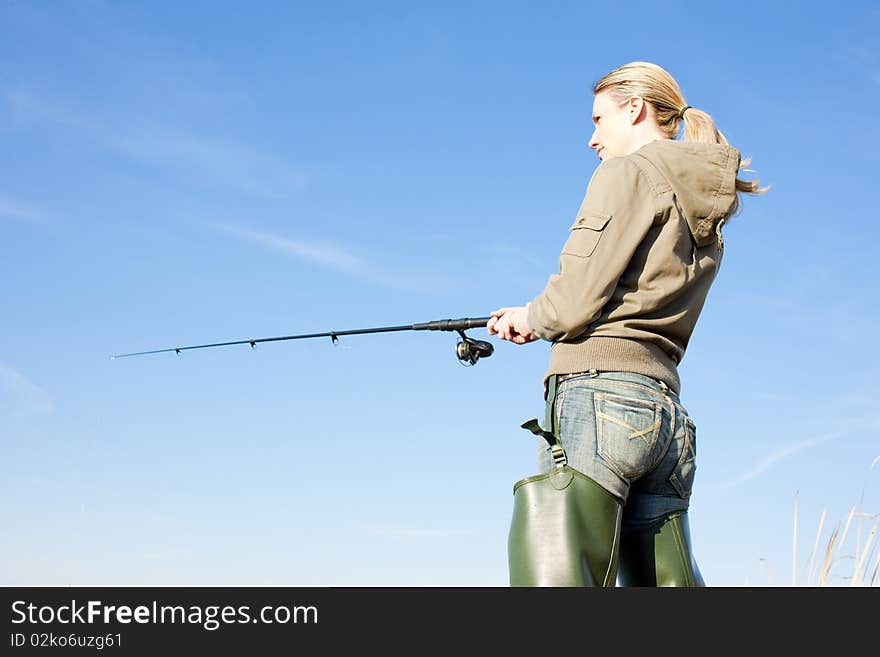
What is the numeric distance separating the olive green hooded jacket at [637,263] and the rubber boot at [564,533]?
1.31 feet

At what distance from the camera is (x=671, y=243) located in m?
3.41

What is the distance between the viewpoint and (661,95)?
149 inches

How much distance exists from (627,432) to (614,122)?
1239 millimetres

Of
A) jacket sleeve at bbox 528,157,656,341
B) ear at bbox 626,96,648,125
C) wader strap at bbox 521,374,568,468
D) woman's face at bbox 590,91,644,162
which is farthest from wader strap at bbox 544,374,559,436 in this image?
ear at bbox 626,96,648,125

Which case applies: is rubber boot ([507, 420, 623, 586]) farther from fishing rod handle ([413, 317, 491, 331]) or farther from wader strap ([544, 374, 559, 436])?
fishing rod handle ([413, 317, 491, 331])

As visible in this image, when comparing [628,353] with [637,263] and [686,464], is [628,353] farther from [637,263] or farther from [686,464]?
[686,464]

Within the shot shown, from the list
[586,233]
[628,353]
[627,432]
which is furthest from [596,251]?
[627,432]

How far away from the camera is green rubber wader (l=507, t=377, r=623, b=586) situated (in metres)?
3.08

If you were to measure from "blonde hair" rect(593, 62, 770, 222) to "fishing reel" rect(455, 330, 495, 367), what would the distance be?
1.04 m

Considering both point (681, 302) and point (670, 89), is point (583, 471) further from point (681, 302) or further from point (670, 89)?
point (670, 89)
